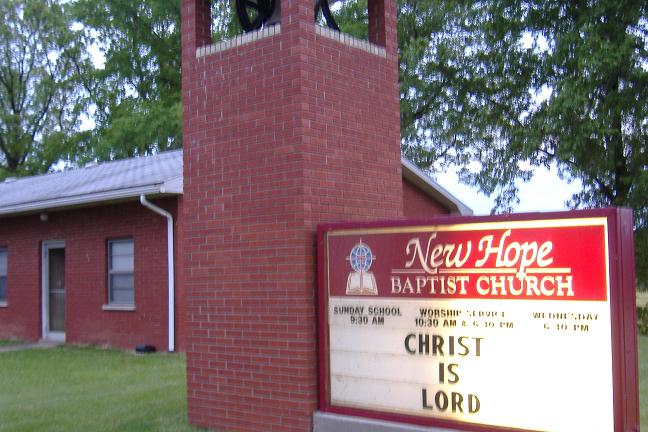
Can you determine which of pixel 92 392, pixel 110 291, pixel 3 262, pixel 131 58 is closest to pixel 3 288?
pixel 3 262

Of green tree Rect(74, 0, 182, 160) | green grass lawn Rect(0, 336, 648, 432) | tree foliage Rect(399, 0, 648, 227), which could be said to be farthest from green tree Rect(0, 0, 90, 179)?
green grass lawn Rect(0, 336, 648, 432)

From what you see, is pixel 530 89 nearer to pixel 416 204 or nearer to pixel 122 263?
pixel 416 204

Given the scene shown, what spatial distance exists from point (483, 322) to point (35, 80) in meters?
43.6

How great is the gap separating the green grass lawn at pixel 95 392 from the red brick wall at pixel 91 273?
2.52 feet

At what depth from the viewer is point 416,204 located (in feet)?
64.0

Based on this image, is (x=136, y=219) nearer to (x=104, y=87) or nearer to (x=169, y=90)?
(x=169, y=90)

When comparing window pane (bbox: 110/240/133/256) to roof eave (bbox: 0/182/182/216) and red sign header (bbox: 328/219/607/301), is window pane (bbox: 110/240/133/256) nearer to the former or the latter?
roof eave (bbox: 0/182/182/216)

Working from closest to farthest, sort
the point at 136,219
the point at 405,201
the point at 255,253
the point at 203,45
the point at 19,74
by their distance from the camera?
1. the point at 255,253
2. the point at 203,45
3. the point at 136,219
4. the point at 405,201
5. the point at 19,74

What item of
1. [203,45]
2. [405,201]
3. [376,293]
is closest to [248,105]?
[203,45]

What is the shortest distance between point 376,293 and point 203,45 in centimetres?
326

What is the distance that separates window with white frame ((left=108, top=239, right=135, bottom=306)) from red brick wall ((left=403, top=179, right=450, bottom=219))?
6.55 m

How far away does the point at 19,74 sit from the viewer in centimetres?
4503

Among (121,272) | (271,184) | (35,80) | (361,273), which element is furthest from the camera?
(35,80)

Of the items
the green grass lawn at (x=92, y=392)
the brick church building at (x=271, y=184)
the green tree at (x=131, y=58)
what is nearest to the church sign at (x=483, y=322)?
the brick church building at (x=271, y=184)
